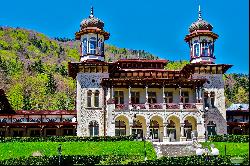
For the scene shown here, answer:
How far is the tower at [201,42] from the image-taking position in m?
53.4

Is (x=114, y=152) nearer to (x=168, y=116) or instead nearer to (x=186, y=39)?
(x=168, y=116)

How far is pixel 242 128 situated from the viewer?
5312 cm

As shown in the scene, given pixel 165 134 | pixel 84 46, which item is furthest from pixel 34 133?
pixel 165 134

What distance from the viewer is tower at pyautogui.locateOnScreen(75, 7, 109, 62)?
51.8 m

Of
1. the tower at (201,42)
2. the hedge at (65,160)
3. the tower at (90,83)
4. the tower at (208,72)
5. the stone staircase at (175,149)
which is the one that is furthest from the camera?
the tower at (201,42)

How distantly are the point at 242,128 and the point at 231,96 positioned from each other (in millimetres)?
55399

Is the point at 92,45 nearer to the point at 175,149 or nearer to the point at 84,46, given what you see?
the point at 84,46

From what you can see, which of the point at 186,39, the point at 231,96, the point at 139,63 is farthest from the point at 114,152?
the point at 231,96

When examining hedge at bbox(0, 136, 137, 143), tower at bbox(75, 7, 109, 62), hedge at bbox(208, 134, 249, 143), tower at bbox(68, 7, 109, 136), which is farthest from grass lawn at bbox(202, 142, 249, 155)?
tower at bbox(75, 7, 109, 62)

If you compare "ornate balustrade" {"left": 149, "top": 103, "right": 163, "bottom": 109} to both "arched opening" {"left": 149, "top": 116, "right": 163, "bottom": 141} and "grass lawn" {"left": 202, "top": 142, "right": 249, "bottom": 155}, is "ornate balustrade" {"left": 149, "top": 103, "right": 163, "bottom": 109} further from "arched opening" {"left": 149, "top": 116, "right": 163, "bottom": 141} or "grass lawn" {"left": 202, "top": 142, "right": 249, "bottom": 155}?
"grass lawn" {"left": 202, "top": 142, "right": 249, "bottom": 155}

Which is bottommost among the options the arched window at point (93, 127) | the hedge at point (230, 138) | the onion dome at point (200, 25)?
the hedge at point (230, 138)

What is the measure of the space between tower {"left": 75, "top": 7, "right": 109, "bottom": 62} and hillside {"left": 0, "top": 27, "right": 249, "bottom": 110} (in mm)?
22134

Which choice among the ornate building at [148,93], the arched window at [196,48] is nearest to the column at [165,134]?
the ornate building at [148,93]

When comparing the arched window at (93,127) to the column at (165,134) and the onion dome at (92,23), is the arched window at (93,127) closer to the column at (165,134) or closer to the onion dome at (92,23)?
the column at (165,134)
